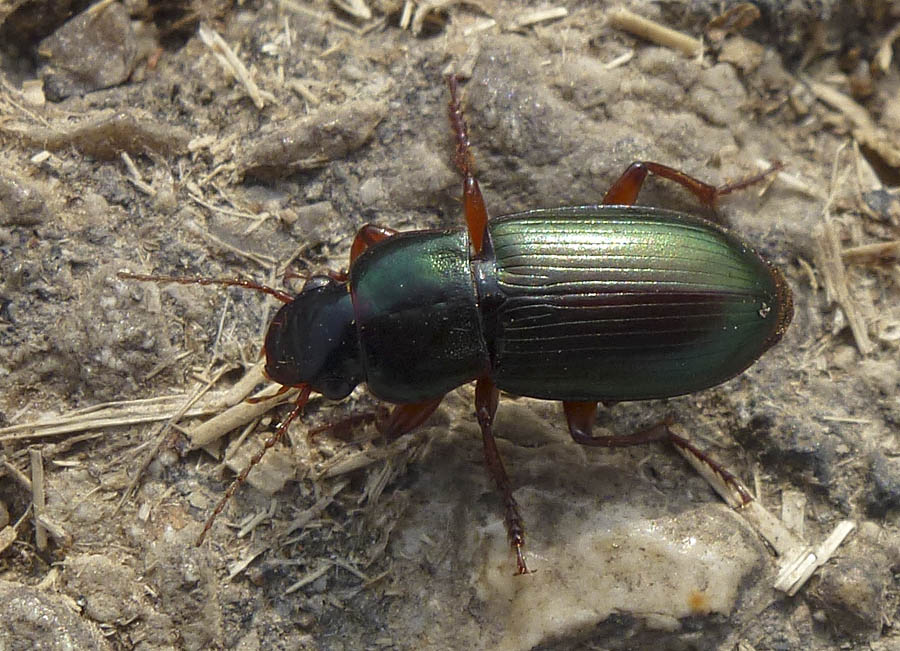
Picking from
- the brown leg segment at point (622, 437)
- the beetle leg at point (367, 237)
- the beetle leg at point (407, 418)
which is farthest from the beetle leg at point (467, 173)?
the brown leg segment at point (622, 437)

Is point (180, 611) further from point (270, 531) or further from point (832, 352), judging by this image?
point (832, 352)

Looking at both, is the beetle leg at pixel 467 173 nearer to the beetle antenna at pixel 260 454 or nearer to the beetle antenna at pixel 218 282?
the beetle antenna at pixel 218 282

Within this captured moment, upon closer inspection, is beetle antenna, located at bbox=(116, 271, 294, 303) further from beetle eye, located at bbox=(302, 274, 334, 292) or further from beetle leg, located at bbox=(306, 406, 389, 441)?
beetle leg, located at bbox=(306, 406, 389, 441)

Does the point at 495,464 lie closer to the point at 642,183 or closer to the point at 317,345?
the point at 317,345

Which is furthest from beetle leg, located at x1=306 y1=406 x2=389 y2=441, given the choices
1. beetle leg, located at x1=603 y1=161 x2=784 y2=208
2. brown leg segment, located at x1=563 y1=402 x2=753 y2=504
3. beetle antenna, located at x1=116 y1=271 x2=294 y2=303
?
beetle leg, located at x1=603 y1=161 x2=784 y2=208

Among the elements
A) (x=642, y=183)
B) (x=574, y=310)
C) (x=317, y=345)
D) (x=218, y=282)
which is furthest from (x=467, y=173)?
(x=218, y=282)

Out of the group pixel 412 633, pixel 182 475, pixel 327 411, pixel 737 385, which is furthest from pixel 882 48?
pixel 182 475
